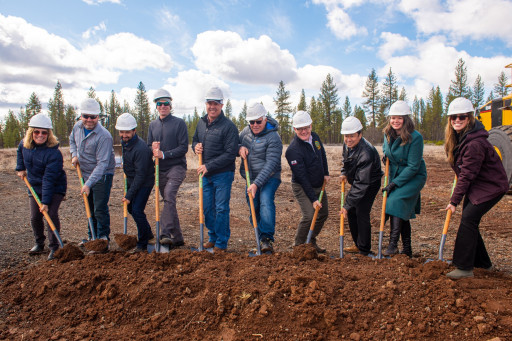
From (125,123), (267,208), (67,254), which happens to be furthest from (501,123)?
(67,254)

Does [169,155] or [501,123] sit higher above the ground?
[501,123]

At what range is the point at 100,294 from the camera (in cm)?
358

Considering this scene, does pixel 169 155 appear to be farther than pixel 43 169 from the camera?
Yes

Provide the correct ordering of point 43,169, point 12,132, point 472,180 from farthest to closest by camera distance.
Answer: point 12,132, point 43,169, point 472,180

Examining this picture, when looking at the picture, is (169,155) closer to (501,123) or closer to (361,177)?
(361,177)

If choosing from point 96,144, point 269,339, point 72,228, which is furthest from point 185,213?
point 269,339

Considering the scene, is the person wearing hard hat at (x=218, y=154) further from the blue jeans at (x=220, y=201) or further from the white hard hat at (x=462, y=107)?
the white hard hat at (x=462, y=107)

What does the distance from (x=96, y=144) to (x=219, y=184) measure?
78.5 inches

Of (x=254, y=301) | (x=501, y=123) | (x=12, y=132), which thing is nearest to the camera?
(x=254, y=301)

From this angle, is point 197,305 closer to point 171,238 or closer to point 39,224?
point 171,238

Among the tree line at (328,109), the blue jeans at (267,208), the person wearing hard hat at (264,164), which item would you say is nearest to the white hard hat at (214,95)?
the person wearing hard hat at (264,164)

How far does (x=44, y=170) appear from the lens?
197 inches

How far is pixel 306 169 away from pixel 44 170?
3813 mm

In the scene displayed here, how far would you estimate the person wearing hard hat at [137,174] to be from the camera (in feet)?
16.7
